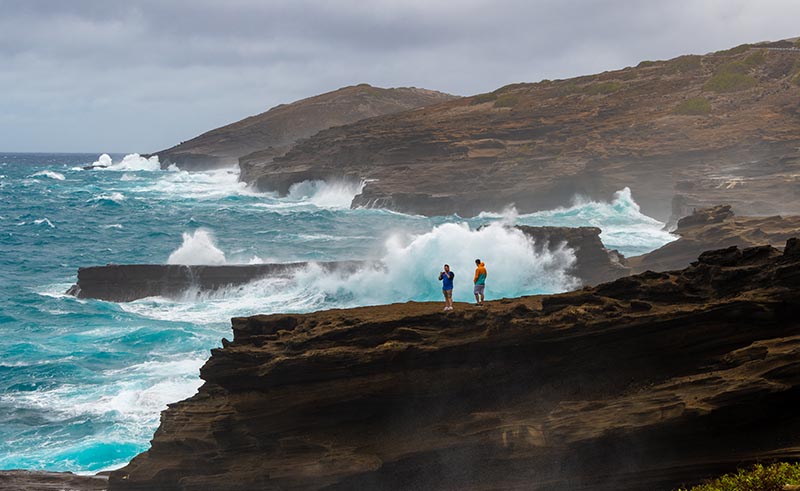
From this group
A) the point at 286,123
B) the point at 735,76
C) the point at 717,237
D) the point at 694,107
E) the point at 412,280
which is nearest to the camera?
the point at 717,237

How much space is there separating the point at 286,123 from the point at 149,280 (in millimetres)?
104035

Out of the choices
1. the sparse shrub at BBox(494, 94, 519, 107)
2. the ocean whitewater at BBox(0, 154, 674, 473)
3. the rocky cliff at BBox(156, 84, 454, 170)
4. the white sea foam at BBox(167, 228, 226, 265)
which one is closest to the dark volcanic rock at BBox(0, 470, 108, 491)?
the ocean whitewater at BBox(0, 154, 674, 473)

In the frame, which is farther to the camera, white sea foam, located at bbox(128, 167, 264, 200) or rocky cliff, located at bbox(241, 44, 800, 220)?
white sea foam, located at bbox(128, 167, 264, 200)

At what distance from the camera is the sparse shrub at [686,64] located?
3201 inches

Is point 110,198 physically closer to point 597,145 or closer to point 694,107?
point 597,145

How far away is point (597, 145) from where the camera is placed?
212 ft

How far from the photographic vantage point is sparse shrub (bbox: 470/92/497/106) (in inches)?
3499

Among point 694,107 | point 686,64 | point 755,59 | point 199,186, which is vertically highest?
point 686,64

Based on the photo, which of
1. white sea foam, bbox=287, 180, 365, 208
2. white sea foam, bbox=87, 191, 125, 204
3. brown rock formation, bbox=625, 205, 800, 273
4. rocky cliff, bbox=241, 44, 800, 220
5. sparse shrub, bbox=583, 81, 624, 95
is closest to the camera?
brown rock formation, bbox=625, 205, 800, 273

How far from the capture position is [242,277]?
108 feet

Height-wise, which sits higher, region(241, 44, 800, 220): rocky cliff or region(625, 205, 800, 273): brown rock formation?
A: region(241, 44, 800, 220): rocky cliff

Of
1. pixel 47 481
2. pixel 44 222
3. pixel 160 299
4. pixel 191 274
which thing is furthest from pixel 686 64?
pixel 47 481

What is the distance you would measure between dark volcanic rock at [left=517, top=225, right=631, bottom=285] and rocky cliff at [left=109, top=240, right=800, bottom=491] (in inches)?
674

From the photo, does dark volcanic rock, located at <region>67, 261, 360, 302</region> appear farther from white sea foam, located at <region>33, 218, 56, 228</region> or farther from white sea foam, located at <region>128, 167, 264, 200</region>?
white sea foam, located at <region>128, 167, 264, 200</region>
